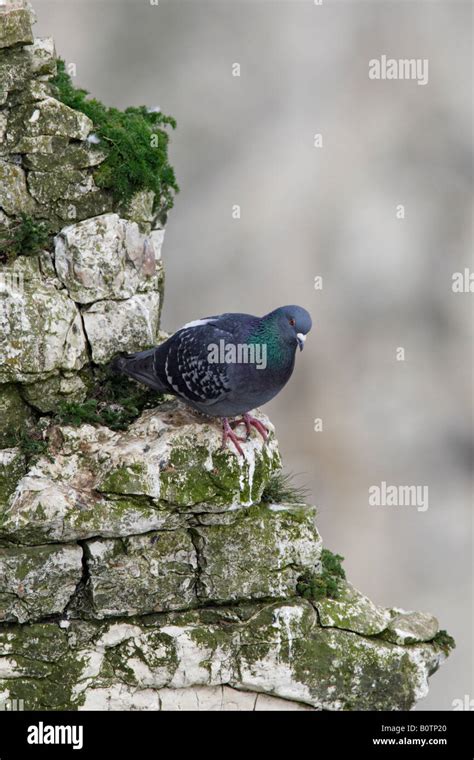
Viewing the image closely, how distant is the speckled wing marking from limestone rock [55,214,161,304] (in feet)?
3.05

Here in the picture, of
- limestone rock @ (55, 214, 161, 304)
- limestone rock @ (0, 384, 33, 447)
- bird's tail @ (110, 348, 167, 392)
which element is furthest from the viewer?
limestone rock @ (55, 214, 161, 304)

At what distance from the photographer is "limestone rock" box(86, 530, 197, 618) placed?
970cm

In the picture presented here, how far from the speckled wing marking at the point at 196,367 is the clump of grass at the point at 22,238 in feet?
5.43

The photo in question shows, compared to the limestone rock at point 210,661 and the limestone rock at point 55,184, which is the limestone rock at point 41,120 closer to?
the limestone rock at point 55,184

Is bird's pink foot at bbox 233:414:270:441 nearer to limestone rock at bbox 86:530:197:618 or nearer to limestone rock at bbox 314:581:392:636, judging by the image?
limestone rock at bbox 86:530:197:618

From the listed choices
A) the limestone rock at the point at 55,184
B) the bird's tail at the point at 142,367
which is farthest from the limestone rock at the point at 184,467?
the limestone rock at the point at 55,184

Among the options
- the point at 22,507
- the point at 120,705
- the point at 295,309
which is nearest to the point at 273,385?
the point at 295,309

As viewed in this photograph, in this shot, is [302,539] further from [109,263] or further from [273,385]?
[109,263]

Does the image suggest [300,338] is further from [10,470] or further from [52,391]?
[10,470]

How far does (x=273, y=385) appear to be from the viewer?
9.48 metres

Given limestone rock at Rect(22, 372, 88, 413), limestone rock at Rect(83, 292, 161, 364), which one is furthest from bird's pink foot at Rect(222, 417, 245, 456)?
limestone rock at Rect(22, 372, 88, 413)

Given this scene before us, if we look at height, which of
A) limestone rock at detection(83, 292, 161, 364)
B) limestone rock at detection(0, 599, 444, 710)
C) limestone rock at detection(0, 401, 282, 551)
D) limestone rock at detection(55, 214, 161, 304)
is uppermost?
limestone rock at detection(55, 214, 161, 304)

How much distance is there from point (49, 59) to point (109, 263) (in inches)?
82.2

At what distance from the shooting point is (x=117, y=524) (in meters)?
9.50
